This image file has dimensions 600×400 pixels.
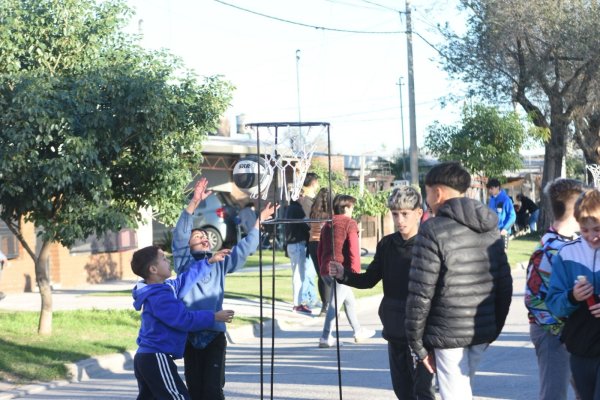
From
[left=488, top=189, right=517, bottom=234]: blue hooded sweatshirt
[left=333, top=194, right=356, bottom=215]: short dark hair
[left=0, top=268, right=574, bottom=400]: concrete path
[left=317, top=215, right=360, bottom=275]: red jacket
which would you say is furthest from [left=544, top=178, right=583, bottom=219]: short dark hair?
[left=488, top=189, right=517, bottom=234]: blue hooded sweatshirt

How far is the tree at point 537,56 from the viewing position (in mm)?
31188

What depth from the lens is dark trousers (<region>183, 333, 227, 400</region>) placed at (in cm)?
712

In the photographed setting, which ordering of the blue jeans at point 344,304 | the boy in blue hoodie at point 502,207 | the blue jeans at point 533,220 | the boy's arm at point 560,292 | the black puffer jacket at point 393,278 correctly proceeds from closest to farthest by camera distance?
the boy's arm at point 560,292, the black puffer jacket at point 393,278, the blue jeans at point 344,304, the boy in blue hoodie at point 502,207, the blue jeans at point 533,220

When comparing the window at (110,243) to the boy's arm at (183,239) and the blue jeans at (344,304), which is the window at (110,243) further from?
the boy's arm at (183,239)

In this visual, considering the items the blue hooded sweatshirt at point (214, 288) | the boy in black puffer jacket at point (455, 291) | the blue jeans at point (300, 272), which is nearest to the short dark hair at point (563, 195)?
the boy in black puffer jacket at point (455, 291)

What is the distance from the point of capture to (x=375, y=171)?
4731cm

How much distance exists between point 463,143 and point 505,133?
1281mm

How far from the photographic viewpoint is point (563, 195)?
6.25 metres

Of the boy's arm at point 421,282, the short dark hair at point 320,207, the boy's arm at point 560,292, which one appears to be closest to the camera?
the boy's arm at point 560,292

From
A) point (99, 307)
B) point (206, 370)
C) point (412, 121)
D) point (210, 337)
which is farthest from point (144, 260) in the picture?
point (412, 121)

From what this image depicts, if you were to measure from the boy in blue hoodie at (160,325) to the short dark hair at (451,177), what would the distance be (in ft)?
5.07

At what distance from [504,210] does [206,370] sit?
29.5ft

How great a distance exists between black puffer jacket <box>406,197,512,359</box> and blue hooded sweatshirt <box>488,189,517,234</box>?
9017 mm

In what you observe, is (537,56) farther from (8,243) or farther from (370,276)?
(370,276)
